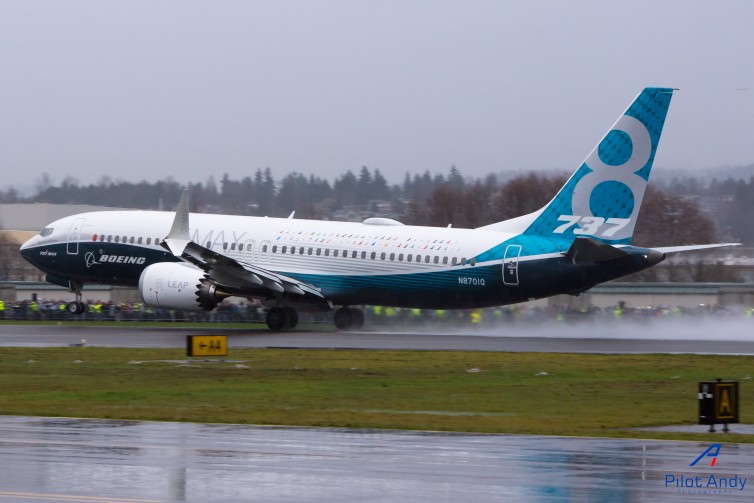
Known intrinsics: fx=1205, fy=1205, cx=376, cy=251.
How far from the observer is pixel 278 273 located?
5175 cm

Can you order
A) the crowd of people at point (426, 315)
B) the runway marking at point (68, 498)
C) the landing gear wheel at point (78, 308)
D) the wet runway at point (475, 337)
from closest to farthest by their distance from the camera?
the runway marking at point (68, 498)
the wet runway at point (475, 337)
the crowd of people at point (426, 315)
the landing gear wheel at point (78, 308)

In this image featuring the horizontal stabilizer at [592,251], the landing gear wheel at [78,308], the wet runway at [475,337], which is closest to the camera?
the wet runway at [475,337]

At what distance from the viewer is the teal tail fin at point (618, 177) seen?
149 feet

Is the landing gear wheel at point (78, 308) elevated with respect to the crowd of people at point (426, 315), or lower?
elevated

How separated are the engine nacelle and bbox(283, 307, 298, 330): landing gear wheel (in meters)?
3.76

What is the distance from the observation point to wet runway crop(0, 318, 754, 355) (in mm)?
42844

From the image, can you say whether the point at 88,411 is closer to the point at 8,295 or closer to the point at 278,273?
the point at 278,273

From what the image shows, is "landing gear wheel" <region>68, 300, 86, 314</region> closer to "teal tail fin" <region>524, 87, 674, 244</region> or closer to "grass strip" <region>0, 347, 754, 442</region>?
"grass strip" <region>0, 347, 754, 442</region>

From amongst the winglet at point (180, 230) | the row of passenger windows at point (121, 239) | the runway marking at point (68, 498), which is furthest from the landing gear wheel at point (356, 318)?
the runway marking at point (68, 498)

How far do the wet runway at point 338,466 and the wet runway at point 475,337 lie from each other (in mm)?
21635

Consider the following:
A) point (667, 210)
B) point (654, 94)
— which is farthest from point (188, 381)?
point (667, 210)

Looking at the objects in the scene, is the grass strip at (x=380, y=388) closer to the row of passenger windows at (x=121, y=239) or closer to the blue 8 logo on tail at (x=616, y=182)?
the blue 8 logo on tail at (x=616, y=182)

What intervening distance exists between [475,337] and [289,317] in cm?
848

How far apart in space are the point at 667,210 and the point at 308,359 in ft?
289
